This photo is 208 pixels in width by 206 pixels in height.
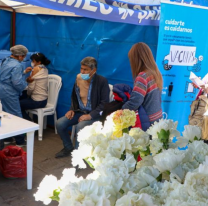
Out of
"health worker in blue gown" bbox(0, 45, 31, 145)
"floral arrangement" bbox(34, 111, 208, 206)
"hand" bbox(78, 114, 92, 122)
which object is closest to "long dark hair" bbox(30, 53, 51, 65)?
"health worker in blue gown" bbox(0, 45, 31, 145)

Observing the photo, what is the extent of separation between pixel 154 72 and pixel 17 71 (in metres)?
2.02

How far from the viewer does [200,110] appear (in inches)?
120

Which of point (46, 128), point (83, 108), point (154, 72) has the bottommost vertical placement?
point (46, 128)

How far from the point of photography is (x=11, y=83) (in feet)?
12.6

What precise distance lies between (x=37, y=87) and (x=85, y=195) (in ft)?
12.7

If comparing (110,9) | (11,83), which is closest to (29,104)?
(11,83)

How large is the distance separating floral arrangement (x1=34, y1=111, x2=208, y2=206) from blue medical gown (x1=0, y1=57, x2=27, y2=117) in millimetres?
2937

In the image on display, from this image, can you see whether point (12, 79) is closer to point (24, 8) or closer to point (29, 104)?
point (29, 104)

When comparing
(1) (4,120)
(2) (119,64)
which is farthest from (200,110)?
(1) (4,120)

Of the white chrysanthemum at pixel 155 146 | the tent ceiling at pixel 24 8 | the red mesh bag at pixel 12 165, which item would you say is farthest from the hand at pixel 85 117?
the white chrysanthemum at pixel 155 146

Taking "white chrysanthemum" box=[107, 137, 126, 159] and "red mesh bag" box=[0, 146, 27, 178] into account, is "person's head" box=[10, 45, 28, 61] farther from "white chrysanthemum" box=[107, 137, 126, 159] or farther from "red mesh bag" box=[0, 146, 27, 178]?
"white chrysanthemum" box=[107, 137, 126, 159]

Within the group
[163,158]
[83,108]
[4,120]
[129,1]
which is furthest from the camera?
[83,108]

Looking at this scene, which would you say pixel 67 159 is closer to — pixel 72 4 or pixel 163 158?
pixel 72 4

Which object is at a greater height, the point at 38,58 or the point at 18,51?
the point at 18,51
